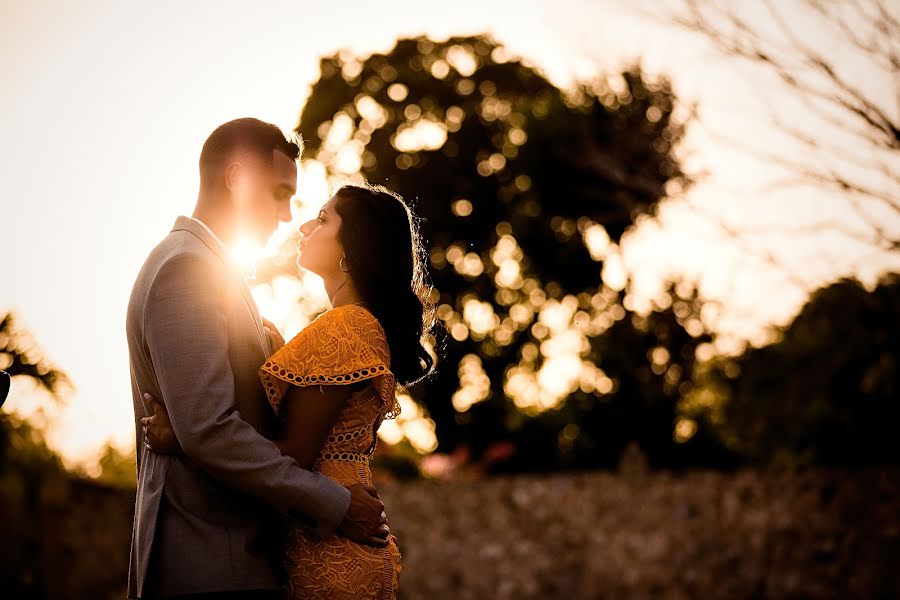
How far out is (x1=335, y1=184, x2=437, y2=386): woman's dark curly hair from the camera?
337 centimetres

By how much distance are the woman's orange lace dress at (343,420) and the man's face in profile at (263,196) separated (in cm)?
36

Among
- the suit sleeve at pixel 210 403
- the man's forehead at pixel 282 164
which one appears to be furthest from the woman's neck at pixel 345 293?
the suit sleeve at pixel 210 403

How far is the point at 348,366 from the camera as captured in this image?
3.09m

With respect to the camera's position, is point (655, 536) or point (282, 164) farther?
point (655, 536)

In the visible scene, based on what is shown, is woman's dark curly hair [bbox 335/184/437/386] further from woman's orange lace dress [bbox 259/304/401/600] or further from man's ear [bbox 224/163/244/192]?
man's ear [bbox 224/163/244/192]

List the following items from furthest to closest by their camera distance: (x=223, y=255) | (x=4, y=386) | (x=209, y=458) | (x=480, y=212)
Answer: (x=480, y=212) < (x=223, y=255) < (x=209, y=458) < (x=4, y=386)

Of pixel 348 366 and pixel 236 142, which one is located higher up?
pixel 236 142

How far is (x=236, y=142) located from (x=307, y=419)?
939 mm

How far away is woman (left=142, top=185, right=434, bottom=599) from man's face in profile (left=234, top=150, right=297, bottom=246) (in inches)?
6.3

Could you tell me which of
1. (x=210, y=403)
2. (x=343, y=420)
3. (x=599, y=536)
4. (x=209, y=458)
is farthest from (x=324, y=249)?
(x=599, y=536)

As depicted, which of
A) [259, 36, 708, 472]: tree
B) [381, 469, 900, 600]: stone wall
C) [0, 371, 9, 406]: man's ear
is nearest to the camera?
[0, 371, 9, 406]: man's ear

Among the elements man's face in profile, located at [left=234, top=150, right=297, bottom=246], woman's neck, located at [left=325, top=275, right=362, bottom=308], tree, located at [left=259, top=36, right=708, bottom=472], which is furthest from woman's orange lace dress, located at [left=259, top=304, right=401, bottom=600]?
tree, located at [left=259, top=36, right=708, bottom=472]

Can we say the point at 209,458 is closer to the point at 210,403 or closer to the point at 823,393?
the point at 210,403

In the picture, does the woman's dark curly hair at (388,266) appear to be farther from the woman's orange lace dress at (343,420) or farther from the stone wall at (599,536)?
the stone wall at (599,536)
